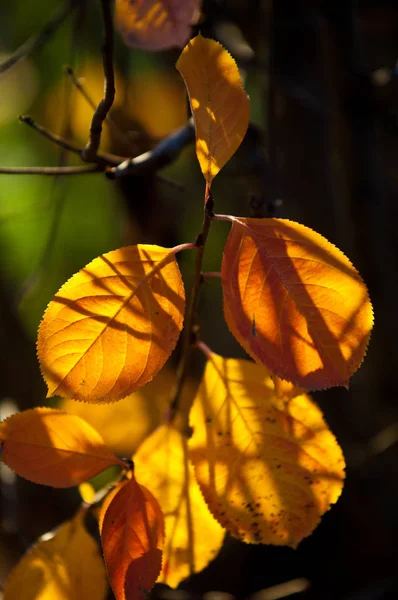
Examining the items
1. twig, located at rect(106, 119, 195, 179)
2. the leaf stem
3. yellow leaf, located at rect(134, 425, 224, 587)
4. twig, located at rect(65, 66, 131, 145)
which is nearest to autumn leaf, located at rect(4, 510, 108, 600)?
yellow leaf, located at rect(134, 425, 224, 587)

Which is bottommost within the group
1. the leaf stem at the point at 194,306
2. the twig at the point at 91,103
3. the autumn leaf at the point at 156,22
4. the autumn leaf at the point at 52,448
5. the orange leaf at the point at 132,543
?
the orange leaf at the point at 132,543

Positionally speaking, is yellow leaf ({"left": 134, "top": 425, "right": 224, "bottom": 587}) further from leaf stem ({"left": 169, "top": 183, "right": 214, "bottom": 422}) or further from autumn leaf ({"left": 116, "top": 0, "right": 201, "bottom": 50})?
autumn leaf ({"left": 116, "top": 0, "right": 201, "bottom": 50})

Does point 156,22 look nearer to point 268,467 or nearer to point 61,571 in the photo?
point 268,467

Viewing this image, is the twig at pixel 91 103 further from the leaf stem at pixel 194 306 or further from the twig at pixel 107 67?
the leaf stem at pixel 194 306

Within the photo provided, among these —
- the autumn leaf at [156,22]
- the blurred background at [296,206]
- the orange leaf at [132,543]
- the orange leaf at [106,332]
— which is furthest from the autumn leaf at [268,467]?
the autumn leaf at [156,22]

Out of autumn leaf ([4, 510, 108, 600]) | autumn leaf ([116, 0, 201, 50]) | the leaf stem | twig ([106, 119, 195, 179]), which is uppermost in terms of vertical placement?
autumn leaf ([116, 0, 201, 50])

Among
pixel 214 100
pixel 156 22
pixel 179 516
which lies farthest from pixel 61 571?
pixel 156 22

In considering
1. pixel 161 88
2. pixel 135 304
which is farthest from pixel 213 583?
pixel 161 88
